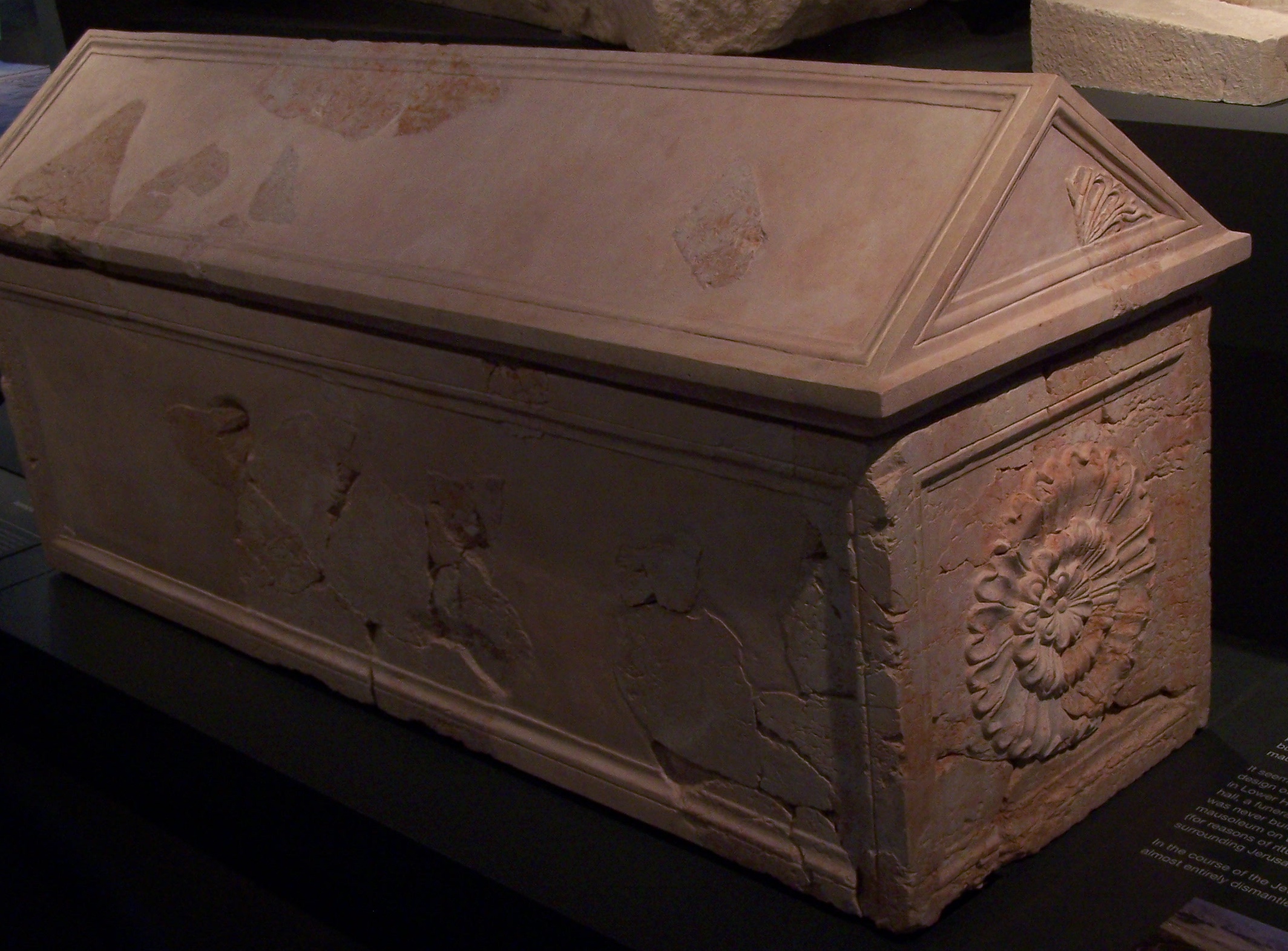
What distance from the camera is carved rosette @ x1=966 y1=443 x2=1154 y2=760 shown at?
2000mm

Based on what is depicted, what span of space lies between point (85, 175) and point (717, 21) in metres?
1.48

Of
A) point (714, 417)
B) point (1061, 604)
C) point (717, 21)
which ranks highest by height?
point (717, 21)

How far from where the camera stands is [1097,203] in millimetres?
2004

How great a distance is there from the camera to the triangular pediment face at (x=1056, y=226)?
6.06 feet

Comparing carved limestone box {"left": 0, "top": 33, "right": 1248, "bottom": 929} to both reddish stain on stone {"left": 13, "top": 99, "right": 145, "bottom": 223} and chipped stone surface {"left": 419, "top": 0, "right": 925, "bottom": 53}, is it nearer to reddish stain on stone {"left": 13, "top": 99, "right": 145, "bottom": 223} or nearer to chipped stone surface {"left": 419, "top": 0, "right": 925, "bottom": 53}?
reddish stain on stone {"left": 13, "top": 99, "right": 145, "bottom": 223}

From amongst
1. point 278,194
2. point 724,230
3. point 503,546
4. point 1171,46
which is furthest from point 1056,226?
point 278,194

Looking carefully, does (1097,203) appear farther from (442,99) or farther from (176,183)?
(176,183)

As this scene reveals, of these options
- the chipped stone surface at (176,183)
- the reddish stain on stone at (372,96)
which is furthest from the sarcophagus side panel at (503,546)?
the reddish stain on stone at (372,96)

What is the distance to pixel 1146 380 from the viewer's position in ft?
7.14

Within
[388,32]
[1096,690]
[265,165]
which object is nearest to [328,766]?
[265,165]

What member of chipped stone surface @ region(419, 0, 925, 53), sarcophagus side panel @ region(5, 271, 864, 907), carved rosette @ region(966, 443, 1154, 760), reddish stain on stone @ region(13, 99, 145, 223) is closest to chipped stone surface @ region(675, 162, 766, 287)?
sarcophagus side panel @ region(5, 271, 864, 907)

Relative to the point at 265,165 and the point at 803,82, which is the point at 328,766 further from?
the point at 803,82

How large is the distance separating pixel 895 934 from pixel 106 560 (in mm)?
1974

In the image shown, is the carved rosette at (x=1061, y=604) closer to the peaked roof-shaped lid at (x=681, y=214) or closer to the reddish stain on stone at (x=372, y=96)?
the peaked roof-shaped lid at (x=681, y=214)
